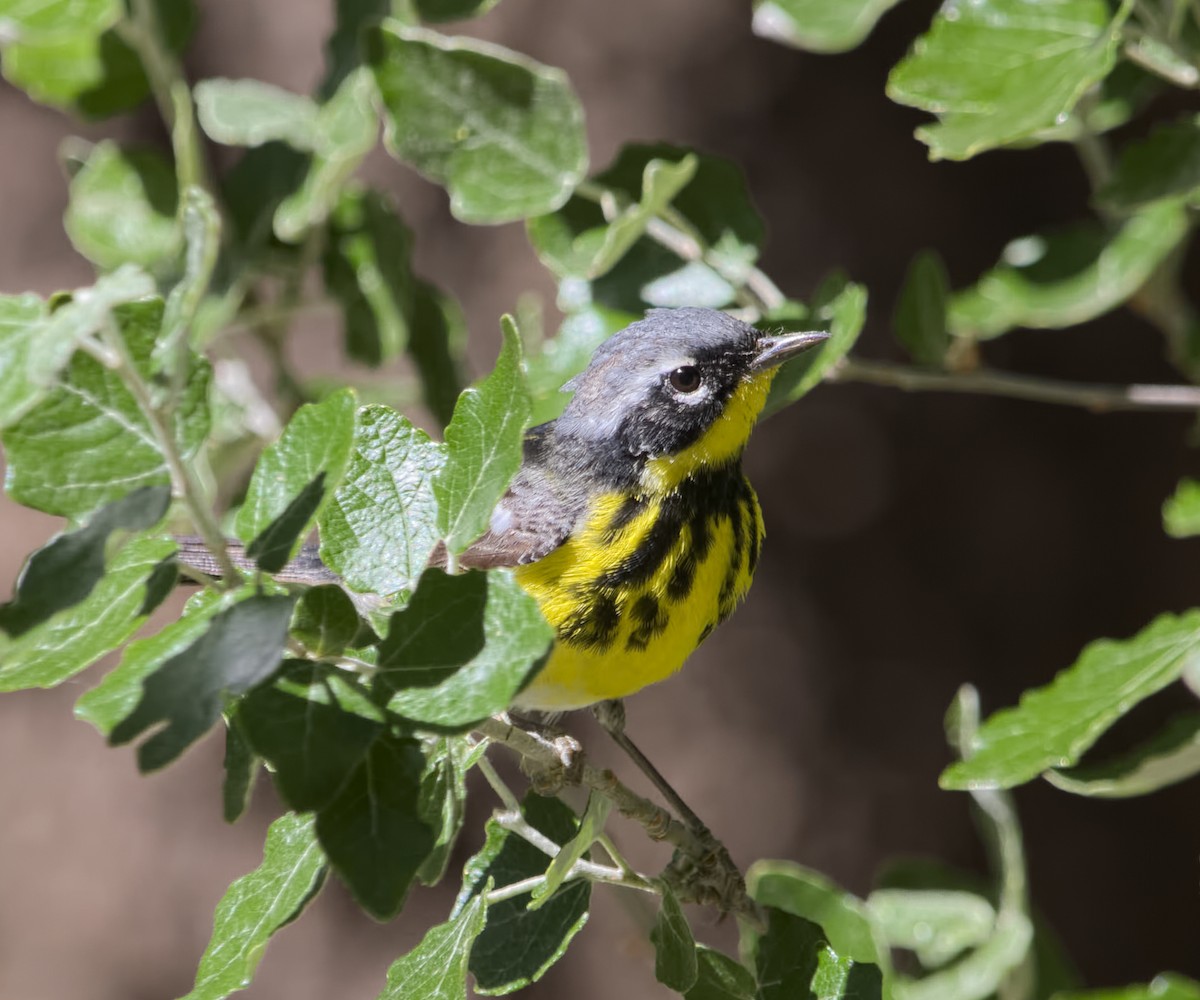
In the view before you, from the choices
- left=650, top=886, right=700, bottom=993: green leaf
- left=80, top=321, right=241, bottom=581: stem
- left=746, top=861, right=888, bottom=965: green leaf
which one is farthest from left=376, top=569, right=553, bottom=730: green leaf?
left=746, top=861, right=888, bottom=965: green leaf

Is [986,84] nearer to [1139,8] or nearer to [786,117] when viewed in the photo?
[1139,8]

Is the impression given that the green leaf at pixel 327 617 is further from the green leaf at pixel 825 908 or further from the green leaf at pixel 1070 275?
the green leaf at pixel 1070 275

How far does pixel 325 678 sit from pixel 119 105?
1573 millimetres

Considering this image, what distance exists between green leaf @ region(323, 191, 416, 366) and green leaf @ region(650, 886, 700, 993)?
1.13m

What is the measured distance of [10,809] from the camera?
374cm

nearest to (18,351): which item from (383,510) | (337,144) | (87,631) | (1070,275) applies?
(87,631)

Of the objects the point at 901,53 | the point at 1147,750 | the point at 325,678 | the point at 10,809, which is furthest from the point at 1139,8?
the point at 10,809

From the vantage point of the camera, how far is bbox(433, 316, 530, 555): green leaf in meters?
1.11

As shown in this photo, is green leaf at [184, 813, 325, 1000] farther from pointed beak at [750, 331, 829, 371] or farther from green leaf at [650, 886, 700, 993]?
pointed beak at [750, 331, 829, 371]

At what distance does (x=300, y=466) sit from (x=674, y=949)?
629 mm

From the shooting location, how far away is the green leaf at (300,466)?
1.10 m

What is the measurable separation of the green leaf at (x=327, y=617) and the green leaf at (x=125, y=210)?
1.28 m

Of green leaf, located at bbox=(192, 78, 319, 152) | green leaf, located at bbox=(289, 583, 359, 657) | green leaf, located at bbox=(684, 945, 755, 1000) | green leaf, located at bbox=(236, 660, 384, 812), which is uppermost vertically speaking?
green leaf, located at bbox=(289, 583, 359, 657)

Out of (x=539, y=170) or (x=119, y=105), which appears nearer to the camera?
(x=539, y=170)
